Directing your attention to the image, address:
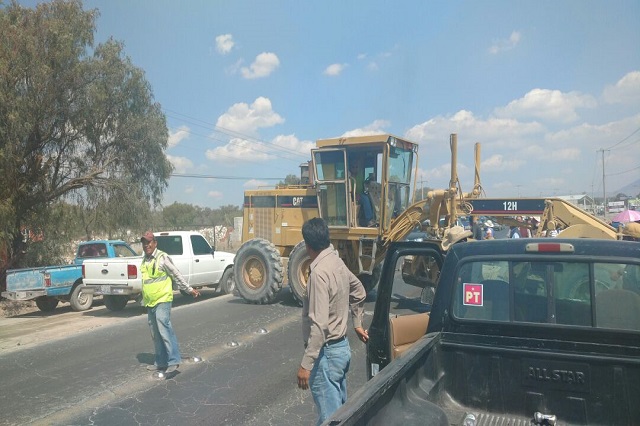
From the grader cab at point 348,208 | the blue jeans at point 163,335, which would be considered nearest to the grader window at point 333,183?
the grader cab at point 348,208

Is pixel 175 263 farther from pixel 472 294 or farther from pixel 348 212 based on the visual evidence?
pixel 472 294

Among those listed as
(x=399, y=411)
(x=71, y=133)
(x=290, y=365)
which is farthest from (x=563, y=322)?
(x=71, y=133)

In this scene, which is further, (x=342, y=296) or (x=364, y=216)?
(x=364, y=216)

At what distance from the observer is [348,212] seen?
1162 cm

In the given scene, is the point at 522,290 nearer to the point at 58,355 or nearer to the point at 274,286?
the point at 58,355

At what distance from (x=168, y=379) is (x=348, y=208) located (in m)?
6.18

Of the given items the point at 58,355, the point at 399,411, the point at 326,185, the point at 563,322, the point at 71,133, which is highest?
the point at 71,133

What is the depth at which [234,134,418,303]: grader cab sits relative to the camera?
11344 millimetres

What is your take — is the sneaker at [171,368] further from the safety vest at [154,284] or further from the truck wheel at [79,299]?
the truck wheel at [79,299]

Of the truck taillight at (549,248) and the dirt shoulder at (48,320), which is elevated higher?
the truck taillight at (549,248)

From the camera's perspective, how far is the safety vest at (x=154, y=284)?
267 inches

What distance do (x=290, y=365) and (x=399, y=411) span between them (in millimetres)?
4426

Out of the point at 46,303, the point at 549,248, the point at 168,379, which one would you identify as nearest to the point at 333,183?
the point at 168,379

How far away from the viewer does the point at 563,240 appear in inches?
130
